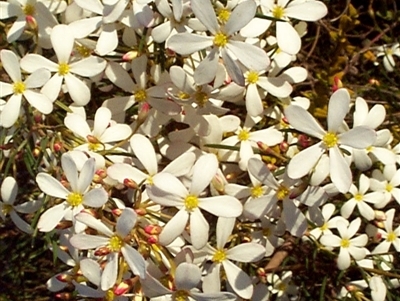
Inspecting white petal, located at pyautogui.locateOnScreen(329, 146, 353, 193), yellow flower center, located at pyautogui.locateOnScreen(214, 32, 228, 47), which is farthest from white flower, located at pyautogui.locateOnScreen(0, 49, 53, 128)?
white petal, located at pyautogui.locateOnScreen(329, 146, 353, 193)

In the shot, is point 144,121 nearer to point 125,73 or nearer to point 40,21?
point 125,73

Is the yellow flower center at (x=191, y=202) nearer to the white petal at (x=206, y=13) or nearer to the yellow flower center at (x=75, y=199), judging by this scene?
the yellow flower center at (x=75, y=199)

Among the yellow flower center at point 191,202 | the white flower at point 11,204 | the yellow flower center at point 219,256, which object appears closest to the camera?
the yellow flower center at point 191,202

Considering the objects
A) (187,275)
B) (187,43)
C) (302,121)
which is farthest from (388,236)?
(187,43)

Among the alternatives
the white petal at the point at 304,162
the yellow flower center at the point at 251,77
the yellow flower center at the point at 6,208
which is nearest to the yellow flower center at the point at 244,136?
the yellow flower center at the point at 251,77

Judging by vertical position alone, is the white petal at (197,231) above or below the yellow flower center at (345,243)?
above

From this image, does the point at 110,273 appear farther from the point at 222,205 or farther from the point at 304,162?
the point at 304,162

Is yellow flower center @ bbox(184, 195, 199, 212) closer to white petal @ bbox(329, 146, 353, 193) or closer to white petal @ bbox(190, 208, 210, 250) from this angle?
white petal @ bbox(190, 208, 210, 250)
